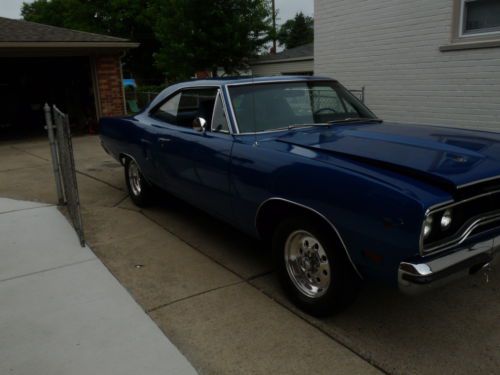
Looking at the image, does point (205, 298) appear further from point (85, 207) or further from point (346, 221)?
point (85, 207)

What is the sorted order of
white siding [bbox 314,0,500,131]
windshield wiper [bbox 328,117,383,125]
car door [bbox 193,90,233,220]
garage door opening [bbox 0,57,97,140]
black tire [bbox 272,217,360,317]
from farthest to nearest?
garage door opening [bbox 0,57,97,140] < white siding [bbox 314,0,500,131] < windshield wiper [bbox 328,117,383,125] < car door [bbox 193,90,233,220] < black tire [bbox 272,217,360,317]

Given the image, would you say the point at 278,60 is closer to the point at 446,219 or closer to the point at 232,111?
the point at 232,111

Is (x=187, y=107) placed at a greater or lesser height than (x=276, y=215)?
greater

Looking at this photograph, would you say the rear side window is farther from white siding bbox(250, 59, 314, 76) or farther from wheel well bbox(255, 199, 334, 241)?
white siding bbox(250, 59, 314, 76)

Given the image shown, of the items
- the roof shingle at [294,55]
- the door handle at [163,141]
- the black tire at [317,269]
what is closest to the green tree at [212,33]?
the roof shingle at [294,55]

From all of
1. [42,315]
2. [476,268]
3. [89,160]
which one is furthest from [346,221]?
[89,160]

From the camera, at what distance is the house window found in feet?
22.9

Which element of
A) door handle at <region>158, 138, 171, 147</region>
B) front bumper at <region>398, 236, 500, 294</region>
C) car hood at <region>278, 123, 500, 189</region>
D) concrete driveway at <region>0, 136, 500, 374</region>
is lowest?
concrete driveway at <region>0, 136, 500, 374</region>

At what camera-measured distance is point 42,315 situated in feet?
10.9

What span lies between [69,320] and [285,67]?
18.4 metres

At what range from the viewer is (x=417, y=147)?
317 cm

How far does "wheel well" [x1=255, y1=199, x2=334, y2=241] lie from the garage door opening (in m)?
14.1

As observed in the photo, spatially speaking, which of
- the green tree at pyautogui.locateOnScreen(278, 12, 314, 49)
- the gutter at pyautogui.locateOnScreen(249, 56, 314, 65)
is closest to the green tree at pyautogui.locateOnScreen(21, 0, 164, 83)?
the gutter at pyautogui.locateOnScreen(249, 56, 314, 65)

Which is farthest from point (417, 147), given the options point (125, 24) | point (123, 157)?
point (125, 24)
